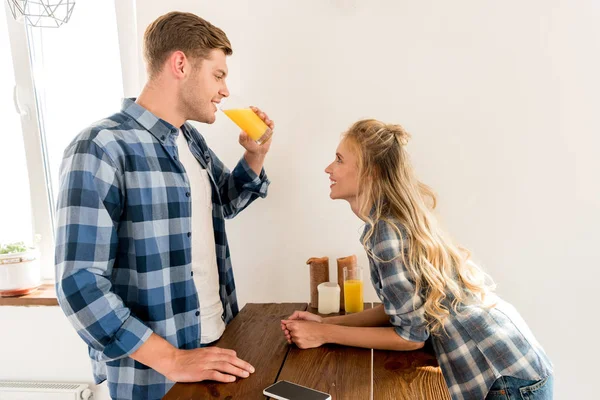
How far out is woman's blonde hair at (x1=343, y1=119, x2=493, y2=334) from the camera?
4.33 ft

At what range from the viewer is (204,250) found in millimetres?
1551

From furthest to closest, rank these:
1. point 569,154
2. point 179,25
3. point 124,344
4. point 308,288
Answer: point 308,288
point 569,154
point 179,25
point 124,344

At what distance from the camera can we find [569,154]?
179cm

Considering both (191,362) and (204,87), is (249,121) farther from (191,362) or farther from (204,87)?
(191,362)

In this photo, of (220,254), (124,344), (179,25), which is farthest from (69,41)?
(124,344)

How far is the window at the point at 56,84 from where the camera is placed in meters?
2.23

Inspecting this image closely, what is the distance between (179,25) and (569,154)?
1379 mm

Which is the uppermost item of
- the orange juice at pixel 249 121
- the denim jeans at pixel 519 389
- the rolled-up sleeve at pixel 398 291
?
the orange juice at pixel 249 121

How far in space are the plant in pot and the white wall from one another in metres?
1.07

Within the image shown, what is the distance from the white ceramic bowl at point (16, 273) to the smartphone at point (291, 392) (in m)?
1.60

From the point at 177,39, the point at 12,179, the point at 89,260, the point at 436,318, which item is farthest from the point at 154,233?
Answer: the point at 12,179

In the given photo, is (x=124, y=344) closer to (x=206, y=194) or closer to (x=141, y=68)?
(x=206, y=194)

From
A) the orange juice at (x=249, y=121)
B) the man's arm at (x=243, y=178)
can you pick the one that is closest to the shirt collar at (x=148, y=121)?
the orange juice at (x=249, y=121)

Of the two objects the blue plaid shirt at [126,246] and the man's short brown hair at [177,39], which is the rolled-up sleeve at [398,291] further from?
the man's short brown hair at [177,39]
